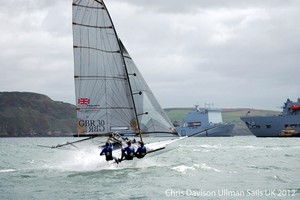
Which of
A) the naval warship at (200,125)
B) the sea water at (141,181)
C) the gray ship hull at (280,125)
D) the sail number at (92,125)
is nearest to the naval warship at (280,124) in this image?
the gray ship hull at (280,125)

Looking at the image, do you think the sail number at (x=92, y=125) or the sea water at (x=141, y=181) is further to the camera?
the sail number at (x=92, y=125)

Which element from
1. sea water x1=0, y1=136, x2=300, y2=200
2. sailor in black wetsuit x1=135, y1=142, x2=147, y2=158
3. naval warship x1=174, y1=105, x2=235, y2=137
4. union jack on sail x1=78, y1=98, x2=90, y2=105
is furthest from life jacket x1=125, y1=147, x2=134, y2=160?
naval warship x1=174, y1=105, x2=235, y2=137

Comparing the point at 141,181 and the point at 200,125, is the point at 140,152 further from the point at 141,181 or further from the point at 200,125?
the point at 200,125

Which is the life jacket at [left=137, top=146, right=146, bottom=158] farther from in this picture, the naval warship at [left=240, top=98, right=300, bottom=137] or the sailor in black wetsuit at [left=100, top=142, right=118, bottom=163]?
the naval warship at [left=240, top=98, right=300, bottom=137]

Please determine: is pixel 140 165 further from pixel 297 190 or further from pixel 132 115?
pixel 297 190

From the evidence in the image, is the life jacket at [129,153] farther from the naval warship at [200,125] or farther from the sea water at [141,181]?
the naval warship at [200,125]

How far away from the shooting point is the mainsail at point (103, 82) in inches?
1315

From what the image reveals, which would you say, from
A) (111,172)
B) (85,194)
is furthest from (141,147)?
(85,194)

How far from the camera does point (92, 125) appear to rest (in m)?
33.7

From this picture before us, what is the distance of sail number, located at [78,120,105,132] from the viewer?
33500mm

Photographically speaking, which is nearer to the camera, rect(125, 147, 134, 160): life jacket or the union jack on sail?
rect(125, 147, 134, 160): life jacket

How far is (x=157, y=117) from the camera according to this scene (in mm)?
35781

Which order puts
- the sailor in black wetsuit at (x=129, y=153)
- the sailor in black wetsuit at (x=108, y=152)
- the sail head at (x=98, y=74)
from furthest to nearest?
the sail head at (x=98, y=74), the sailor in black wetsuit at (x=129, y=153), the sailor in black wetsuit at (x=108, y=152)

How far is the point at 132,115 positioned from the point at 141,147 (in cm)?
306
